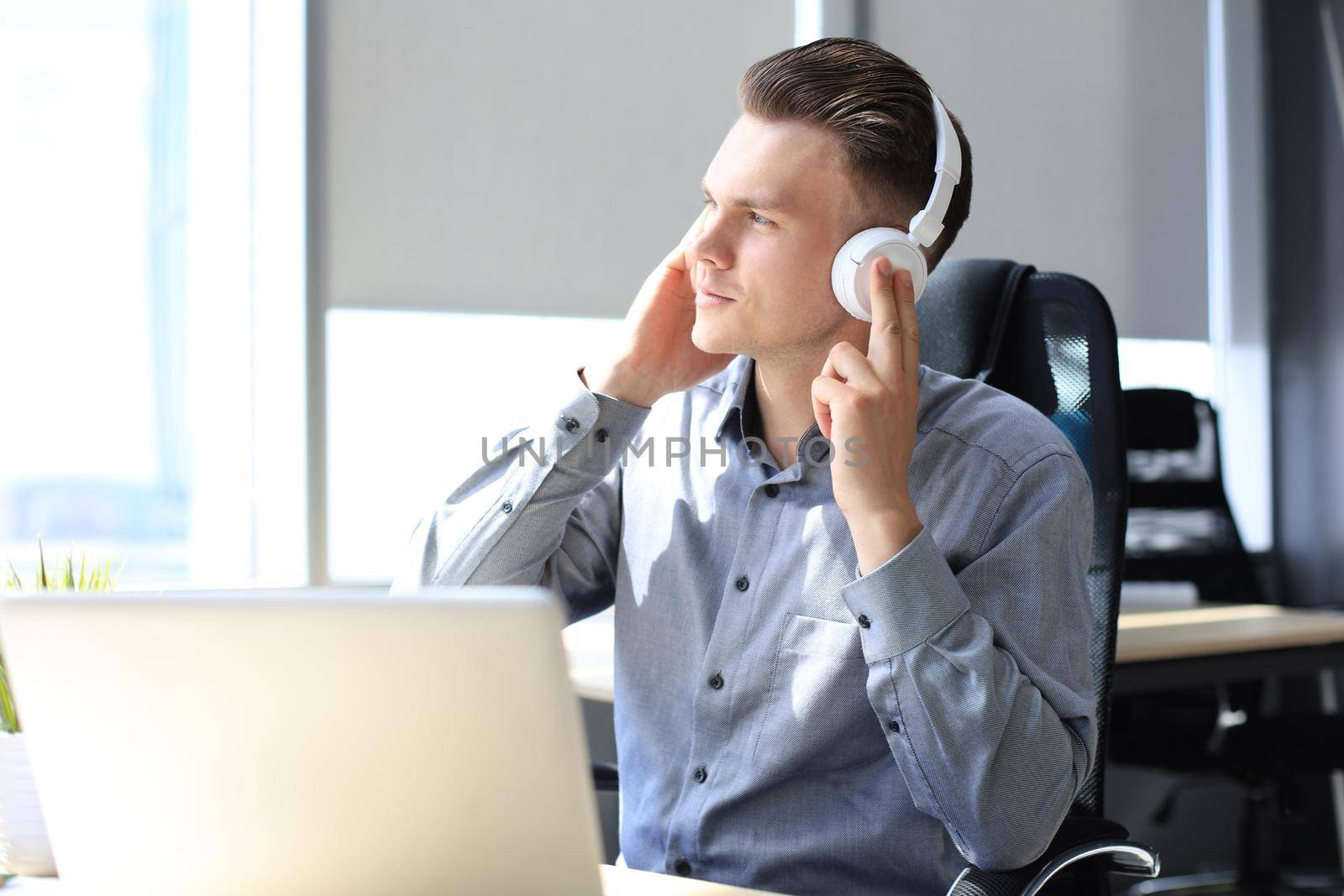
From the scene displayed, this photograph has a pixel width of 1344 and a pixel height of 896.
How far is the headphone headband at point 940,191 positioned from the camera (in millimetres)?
1331

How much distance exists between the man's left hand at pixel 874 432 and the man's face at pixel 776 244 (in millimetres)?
132

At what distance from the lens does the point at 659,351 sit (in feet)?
4.86

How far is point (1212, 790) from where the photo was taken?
3.76 metres

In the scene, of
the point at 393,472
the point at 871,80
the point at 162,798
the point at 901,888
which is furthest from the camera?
the point at 393,472

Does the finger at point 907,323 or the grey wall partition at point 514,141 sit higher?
the grey wall partition at point 514,141

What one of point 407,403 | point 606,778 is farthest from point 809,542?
point 407,403

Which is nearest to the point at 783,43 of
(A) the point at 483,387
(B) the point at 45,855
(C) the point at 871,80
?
(A) the point at 483,387

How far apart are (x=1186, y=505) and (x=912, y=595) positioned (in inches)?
93.8

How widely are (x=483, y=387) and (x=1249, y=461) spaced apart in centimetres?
250

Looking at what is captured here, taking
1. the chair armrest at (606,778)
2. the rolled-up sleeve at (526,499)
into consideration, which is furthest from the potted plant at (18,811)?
the chair armrest at (606,778)

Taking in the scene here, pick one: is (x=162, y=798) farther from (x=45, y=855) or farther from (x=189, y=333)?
(x=189, y=333)

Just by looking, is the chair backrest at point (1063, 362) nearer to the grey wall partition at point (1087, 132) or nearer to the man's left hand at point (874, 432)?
the man's left hand at point (874, 432)

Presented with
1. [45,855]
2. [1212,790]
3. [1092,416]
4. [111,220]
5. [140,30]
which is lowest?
[1212,790]

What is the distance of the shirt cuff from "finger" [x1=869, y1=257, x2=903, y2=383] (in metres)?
0.18
